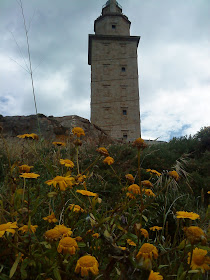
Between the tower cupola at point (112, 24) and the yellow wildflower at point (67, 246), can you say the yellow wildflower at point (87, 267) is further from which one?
the tower cupola at point (112, 24)

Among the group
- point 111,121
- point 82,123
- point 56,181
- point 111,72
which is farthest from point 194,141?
point 111,72

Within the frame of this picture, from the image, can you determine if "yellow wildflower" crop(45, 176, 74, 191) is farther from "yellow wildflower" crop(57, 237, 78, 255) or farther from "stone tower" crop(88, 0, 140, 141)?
"stone tower" crop(88, 0, 140, 141)

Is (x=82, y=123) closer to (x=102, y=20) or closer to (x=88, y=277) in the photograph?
(x=88, y=277)

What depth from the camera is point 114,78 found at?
2316cm

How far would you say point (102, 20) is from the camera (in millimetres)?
25188

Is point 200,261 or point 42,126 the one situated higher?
point 42,126

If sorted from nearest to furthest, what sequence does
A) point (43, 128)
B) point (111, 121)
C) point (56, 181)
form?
point (56, 181)
point (43, 128)
point (111, 121)

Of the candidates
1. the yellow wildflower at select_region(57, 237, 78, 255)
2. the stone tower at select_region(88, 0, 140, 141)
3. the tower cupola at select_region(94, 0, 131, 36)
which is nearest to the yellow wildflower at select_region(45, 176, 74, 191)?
the yellow wildflower at select_region(57, 237, 78, 255)

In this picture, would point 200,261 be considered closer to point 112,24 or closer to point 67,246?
point 67,246

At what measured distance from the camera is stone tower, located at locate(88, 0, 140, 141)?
22078mm

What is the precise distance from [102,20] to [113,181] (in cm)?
2483

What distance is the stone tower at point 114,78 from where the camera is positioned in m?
22.1

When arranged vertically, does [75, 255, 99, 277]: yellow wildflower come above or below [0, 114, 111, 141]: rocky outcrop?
below

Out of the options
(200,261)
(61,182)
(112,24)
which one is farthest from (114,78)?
(200,261)
